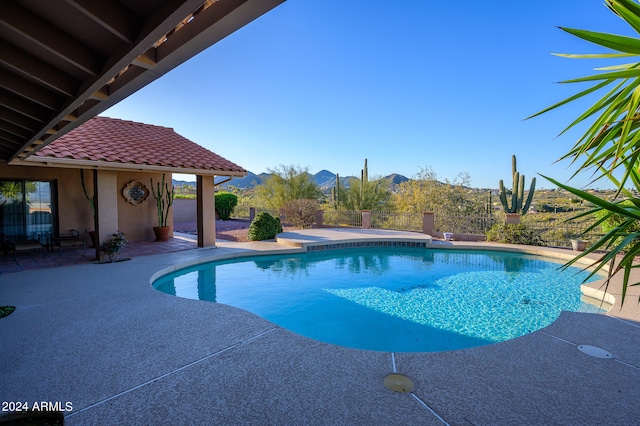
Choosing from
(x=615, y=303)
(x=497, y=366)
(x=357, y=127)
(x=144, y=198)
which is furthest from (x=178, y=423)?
(x=357, y=127)

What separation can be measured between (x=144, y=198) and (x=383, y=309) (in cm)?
1072

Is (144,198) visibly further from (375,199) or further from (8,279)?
(375,199)

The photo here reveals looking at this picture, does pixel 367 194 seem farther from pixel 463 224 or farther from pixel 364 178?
pixel 463 224

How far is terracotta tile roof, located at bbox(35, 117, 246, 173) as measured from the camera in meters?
8.53

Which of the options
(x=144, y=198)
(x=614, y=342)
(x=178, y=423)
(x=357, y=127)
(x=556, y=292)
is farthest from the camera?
(x=357, y=127)

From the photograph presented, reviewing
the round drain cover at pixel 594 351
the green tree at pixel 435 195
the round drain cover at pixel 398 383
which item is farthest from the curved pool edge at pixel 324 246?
the round drain cover at pixel 398 383

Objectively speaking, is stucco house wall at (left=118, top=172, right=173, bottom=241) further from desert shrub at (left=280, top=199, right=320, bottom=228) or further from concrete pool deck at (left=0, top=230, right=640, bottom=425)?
concrete pool deck at (left=0, top=230, right=640, bottom=425)

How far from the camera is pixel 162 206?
1314cm

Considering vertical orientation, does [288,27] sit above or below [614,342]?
above

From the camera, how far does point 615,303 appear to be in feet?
18.7

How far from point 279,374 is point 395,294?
5.04 m

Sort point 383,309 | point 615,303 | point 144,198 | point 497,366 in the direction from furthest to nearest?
point 144,198 < point 383,309 < point 615,303 < point 497,366

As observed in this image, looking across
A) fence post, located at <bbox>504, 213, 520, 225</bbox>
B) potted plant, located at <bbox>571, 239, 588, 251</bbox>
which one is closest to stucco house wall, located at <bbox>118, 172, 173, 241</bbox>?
fence post, located at <bbox>504, 213, 520, 225</bbox>

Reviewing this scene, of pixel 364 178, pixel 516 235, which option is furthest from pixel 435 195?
pixel 516 235
